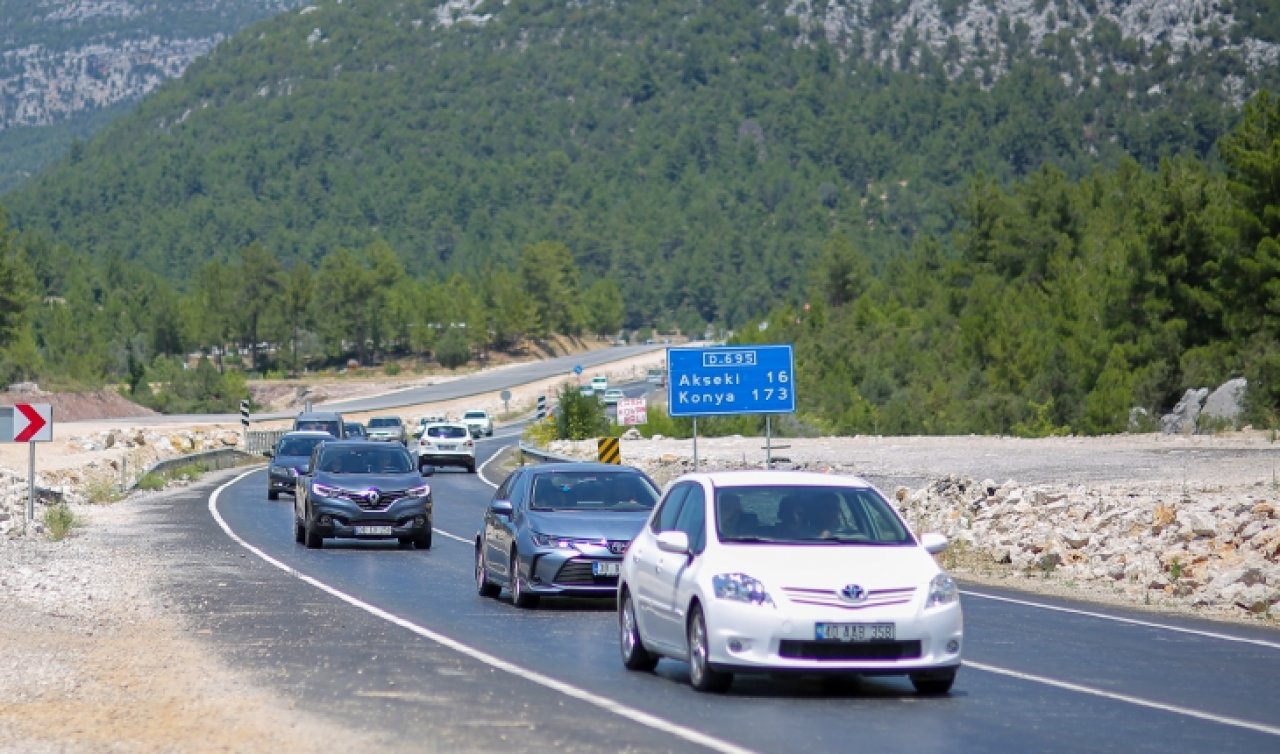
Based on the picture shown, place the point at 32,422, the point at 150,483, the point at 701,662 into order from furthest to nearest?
the point at 150,483
the point at 32,422
the point at 701,662

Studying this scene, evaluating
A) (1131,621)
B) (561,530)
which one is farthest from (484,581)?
(1131,621)

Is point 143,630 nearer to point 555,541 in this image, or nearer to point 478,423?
point 555,541

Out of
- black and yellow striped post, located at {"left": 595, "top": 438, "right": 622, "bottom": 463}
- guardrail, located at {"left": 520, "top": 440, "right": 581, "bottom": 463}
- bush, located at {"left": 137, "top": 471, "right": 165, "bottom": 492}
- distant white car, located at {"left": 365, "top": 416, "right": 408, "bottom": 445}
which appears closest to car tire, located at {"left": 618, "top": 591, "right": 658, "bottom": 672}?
black and yellow striped post, located at {"left": 595, "top": 438, "right": 622, "bottom": 463}

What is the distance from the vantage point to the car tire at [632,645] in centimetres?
1497

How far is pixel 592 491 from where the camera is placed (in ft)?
73.1

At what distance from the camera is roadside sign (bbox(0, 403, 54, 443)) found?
107 feet

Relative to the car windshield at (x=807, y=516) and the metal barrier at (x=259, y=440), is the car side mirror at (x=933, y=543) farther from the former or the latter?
the metal barrier at (x=259, y=440)

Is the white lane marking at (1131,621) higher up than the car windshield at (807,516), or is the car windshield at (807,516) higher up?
the car windshield at (807,516)

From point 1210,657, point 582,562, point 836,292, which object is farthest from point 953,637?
point 836,292

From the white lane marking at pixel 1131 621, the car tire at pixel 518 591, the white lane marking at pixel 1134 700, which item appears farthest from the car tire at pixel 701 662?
the car tire at pixel 518 591

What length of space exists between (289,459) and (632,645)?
32.7 m

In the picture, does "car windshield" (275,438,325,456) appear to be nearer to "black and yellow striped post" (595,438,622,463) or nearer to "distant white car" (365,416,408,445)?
"black and yellow striped post" (595,438,622,463)

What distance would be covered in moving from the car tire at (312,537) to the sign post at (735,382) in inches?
440

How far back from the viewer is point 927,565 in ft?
44.7
